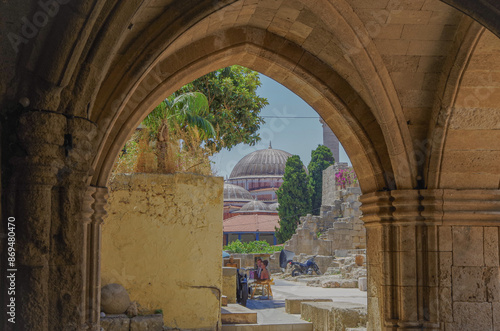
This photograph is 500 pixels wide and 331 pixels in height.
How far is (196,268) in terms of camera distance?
7.71 metres

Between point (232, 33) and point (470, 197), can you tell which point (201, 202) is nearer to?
point (232, 33)

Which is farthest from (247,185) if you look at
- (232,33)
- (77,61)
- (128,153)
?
(77,61)

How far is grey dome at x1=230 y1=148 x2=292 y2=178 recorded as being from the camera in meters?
46.8

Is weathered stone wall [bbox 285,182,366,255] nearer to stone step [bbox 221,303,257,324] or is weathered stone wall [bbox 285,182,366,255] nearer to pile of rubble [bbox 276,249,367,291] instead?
pile of rubble [bbox 276,249,367,291]

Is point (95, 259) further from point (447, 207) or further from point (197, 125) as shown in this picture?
point (197, 125)

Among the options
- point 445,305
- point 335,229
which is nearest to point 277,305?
point 445,305

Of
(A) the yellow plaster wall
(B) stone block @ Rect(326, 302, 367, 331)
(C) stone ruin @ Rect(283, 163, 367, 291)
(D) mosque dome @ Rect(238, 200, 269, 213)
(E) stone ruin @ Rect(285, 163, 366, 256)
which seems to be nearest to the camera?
(A) the yellow plaster wall

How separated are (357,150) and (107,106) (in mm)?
2749

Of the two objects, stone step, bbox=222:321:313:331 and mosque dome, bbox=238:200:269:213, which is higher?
mosque dome, bbox=238:200:269:213

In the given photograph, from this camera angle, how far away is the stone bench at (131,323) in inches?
248

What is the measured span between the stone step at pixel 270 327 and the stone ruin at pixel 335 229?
1155 centimetres

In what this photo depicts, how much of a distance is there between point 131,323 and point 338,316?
2.87 meters

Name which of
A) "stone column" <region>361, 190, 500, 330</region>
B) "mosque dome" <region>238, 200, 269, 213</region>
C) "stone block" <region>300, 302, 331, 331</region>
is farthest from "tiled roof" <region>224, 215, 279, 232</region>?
"stone column" <region>361, 190, 500, 330</region>

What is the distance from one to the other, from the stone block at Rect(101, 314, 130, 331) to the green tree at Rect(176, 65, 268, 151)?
6.37 metres
